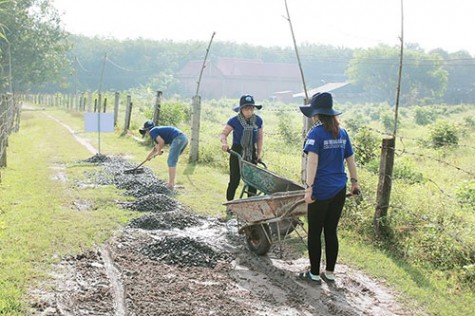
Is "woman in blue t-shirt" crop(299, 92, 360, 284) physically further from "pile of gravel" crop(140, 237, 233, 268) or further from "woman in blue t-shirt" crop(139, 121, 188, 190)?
"woman in blue t-shirt" crop(139, 121, 188, 190)

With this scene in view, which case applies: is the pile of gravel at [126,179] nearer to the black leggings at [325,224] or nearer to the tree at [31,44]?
the black leggings at [325,224]

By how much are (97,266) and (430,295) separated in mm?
3444

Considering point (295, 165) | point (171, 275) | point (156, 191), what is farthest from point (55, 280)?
point (295, 165)

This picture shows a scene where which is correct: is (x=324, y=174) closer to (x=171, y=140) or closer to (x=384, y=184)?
(x=384, y=184)

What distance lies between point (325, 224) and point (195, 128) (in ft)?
25.8

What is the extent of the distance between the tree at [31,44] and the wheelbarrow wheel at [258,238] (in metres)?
35.3

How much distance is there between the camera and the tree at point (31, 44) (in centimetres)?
3816

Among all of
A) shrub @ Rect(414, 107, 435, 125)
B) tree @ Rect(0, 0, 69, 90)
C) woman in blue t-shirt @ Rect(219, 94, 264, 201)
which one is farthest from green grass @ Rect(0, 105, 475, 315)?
tree @ Rect(0, 0, 69, 90)

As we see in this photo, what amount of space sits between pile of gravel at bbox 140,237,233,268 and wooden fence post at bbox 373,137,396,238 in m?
2.01

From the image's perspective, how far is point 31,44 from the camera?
3988 cm

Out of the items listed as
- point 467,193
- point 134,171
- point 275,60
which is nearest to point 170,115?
point 134,171

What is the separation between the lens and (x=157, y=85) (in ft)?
241

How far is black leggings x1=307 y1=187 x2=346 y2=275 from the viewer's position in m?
4.79

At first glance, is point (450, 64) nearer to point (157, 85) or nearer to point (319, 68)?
point (319, 68)
